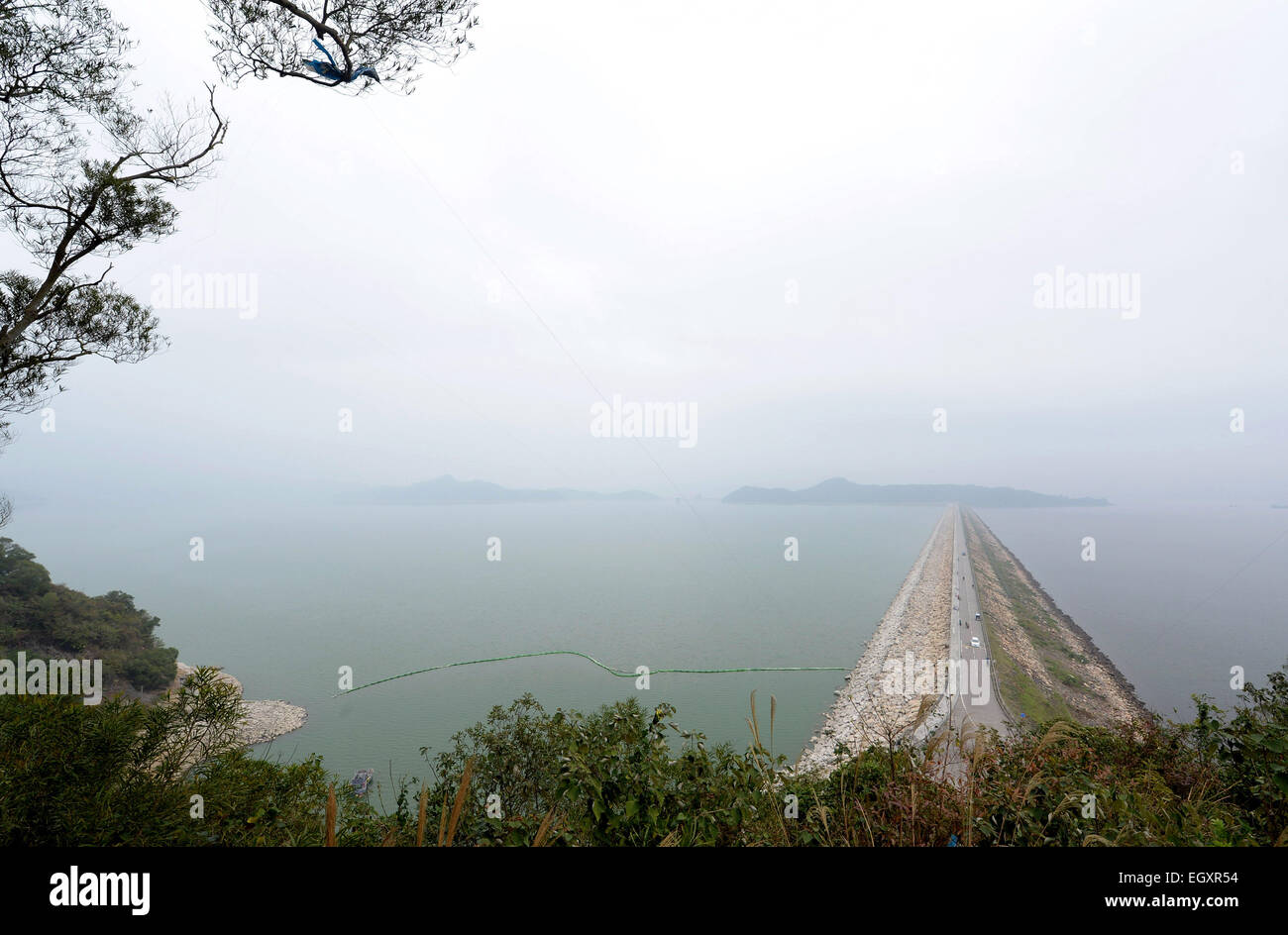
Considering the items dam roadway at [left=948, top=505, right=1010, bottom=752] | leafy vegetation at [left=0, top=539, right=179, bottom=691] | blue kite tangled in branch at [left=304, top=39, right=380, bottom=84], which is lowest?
dam roadway at [left=948, top=505, right=1010, bottom=752]

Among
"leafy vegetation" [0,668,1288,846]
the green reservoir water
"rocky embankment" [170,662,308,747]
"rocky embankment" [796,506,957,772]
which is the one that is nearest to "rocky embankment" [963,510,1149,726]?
"rocky embankment" [796,506,957,772]

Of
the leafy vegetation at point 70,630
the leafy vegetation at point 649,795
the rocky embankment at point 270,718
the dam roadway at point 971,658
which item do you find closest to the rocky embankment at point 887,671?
the leafy vegetation at point 649,795

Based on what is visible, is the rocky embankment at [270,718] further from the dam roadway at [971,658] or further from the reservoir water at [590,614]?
the dam roadway at [971,658]
